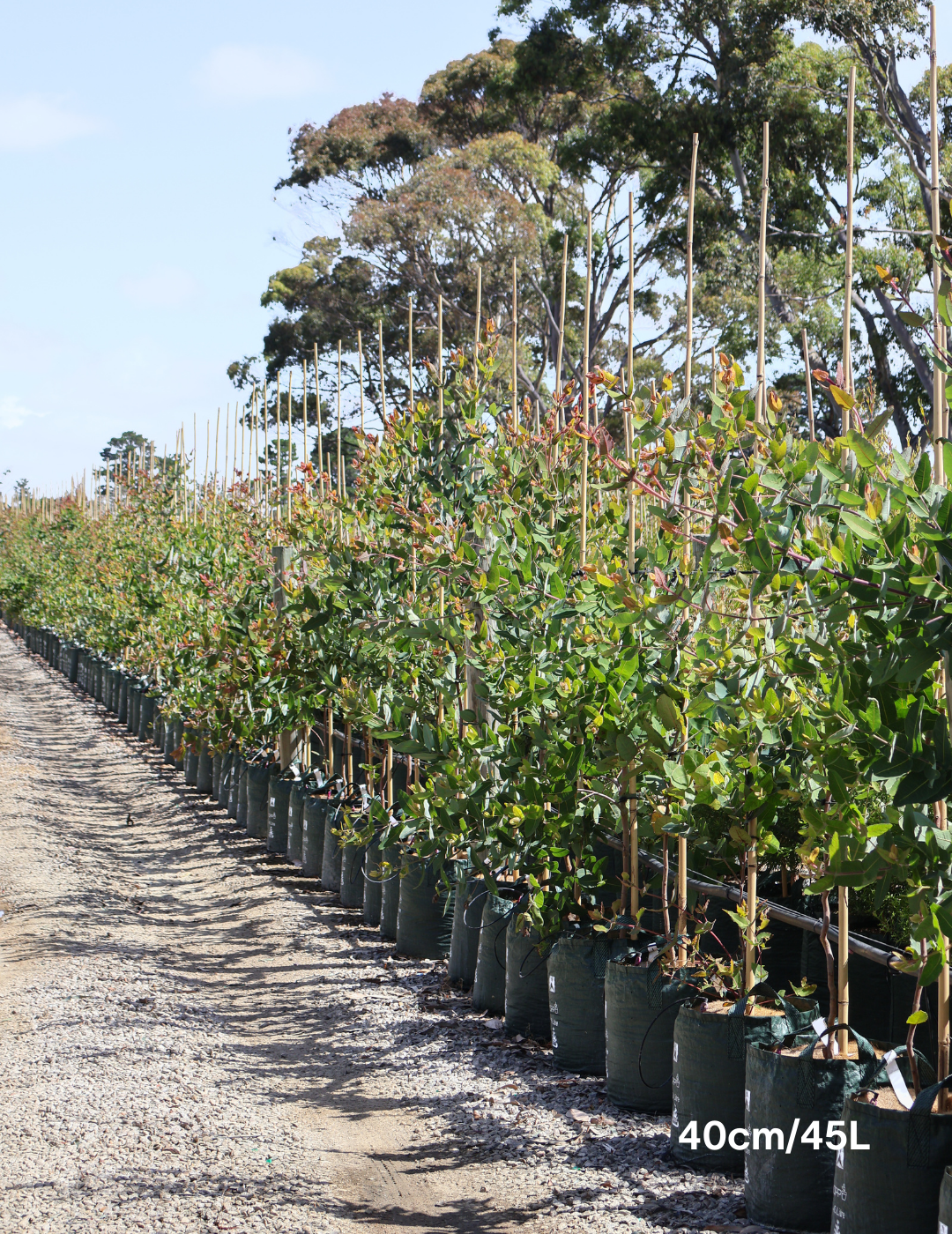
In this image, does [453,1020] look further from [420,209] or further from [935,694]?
[420,209]

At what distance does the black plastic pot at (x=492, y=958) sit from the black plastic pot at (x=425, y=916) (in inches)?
25.8

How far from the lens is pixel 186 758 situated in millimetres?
10227

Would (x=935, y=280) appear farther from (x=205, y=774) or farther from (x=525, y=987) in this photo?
(x=205, y=774)

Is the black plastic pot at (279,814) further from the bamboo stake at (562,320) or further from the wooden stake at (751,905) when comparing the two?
the wooden stake at (751,905)

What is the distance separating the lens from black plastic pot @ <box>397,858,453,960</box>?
502 cm

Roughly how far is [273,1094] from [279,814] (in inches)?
141

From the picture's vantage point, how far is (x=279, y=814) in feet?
23.9

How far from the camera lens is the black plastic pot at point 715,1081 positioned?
3006mm

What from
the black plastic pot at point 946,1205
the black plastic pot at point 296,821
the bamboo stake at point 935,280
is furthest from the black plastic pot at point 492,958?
the black plastic pot at point 296,821

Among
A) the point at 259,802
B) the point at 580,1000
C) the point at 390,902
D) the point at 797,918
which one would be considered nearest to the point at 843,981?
the point at 797,918

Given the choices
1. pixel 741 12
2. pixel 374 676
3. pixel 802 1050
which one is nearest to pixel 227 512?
pixel 374 676

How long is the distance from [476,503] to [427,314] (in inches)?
705

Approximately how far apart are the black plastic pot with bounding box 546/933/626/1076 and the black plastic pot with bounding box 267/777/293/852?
3.62m

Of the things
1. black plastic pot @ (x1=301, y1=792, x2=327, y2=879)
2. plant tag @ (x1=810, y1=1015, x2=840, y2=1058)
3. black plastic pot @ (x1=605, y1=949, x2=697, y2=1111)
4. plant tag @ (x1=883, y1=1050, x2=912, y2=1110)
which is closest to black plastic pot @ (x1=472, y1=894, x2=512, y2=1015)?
black plastic pot @ (x1=605, y1=949, x2=697, y2=1111)
